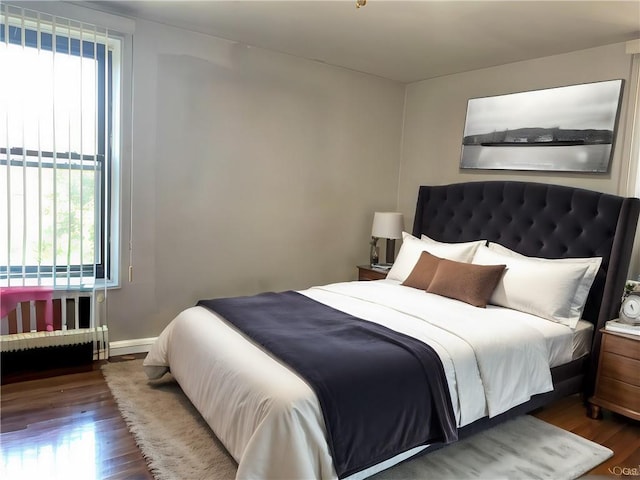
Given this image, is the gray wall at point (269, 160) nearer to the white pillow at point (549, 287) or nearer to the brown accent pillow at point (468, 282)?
the white pillow at point (549, 287)

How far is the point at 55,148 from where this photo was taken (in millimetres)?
3004

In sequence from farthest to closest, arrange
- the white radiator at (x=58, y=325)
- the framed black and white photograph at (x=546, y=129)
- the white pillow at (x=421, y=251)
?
the white pillow at (x=421, y=251)
the framed black and white photograph at (x=546, y=129)
the white radiator at (x=58, y=325)

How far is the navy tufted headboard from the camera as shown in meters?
2.99

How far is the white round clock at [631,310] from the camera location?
283cm

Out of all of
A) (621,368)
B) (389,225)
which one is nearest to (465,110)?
(389,225)

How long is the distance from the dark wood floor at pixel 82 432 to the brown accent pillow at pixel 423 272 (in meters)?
1.14

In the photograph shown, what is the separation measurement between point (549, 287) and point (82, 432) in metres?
2.86

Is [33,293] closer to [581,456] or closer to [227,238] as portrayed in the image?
[227,238]

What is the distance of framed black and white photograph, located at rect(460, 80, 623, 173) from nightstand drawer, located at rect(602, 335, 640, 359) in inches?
47.8

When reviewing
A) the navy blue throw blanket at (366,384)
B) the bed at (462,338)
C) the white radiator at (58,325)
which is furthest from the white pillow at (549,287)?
the white radiator at (58,325)

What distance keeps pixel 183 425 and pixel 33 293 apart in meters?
1.45

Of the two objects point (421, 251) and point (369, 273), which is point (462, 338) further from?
point (369, 273)

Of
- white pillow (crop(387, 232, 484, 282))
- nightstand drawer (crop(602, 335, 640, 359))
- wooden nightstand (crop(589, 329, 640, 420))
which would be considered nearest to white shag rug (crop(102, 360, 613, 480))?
wooden nightstand (crop(589, 329, 640, 420))

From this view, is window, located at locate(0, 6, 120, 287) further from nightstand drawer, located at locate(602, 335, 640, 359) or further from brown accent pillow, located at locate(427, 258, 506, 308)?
nightstand drawer, located at locate(602, 335, 640, 359)
